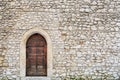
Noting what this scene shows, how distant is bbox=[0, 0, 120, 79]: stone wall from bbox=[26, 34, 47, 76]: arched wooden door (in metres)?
0.34

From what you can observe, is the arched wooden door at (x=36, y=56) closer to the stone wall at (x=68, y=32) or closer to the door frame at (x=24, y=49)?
the door frame at (x=24, y=49)

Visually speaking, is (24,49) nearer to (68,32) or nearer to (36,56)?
(36,56)

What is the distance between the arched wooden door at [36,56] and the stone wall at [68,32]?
13.3 inches

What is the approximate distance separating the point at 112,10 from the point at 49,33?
2.30m

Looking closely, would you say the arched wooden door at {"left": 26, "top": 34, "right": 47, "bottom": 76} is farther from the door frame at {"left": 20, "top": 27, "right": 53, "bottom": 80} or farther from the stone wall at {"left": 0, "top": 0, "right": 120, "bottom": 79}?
the stone wall at {"left": 0, "top": 0, "right": 120, "bottom": 79}

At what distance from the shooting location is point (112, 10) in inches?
296

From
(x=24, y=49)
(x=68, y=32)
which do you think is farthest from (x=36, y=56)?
(x=68, y=32)

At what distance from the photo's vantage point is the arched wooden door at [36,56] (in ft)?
24.2

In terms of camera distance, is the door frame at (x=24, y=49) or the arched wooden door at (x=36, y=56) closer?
the door frame at (x=24, y=49)

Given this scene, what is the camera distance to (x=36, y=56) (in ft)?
24.3

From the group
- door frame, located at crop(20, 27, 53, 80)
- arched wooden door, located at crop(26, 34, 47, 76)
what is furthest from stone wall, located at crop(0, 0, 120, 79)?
arched wooden door, located at crop(26, 34, 47, 76)

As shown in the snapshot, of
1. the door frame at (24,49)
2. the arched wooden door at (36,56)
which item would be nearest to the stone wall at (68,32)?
the door frame at (24,49)

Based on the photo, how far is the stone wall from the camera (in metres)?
7.28

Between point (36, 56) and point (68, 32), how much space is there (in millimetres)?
1349
